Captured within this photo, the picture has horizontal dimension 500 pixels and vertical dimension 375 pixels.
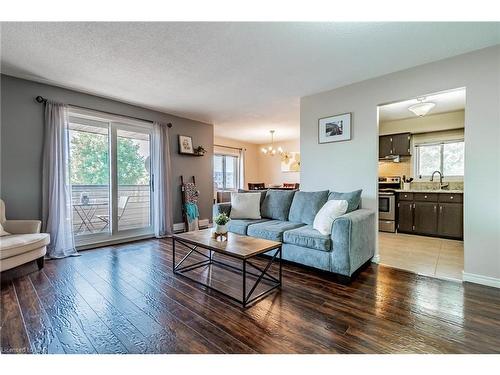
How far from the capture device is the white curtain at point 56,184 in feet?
10.7

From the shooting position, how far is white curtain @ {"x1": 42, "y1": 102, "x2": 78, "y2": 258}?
3.26 metres

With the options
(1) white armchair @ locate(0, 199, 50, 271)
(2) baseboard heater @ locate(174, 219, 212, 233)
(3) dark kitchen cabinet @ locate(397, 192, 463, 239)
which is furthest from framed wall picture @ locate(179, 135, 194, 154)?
(3) dark kitchen cabinet @ locate(397, 192, 463, 239)

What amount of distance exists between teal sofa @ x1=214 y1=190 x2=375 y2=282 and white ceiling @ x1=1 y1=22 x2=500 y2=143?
1.63m

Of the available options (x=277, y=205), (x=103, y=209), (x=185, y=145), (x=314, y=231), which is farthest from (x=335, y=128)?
(x=103, y=209)

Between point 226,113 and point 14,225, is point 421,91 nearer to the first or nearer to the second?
point 226,113

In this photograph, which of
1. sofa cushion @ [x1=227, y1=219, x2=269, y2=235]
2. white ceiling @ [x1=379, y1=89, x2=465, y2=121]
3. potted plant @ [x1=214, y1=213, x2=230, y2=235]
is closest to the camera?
potted plant @ [x1=214, y1=213, x2=230, y2=235]

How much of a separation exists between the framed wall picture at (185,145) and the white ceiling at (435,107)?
3753mm

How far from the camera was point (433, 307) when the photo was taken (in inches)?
76.9

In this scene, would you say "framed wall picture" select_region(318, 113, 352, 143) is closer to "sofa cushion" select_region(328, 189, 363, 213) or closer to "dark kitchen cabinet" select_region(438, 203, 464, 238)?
"sofa cushion" select_region(328, 189, 363, 213)

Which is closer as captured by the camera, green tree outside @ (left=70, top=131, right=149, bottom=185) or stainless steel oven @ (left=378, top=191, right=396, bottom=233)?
green tree outside @ (left=70, top=131, right=149, bottom=185)

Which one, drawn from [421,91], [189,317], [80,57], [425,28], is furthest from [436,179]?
[80,57]

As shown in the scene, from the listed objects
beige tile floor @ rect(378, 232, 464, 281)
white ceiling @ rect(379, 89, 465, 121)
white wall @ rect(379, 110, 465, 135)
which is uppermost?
white ceiling @ rect(379, 89, 465, 121)

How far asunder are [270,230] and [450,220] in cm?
350

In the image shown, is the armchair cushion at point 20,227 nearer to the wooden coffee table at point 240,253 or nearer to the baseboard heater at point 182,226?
the wooden coffee table at point 240,253
